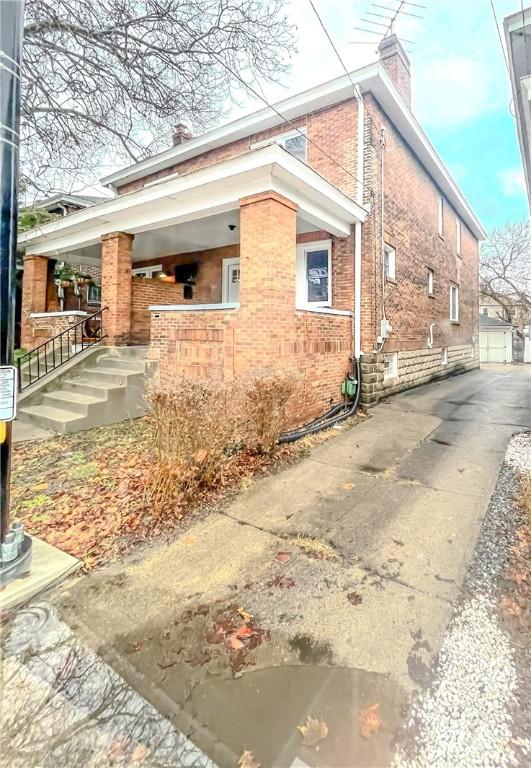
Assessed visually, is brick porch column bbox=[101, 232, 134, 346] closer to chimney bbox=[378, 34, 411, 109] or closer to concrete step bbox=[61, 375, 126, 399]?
concrete step bbox=[61, 375, 126, 399]

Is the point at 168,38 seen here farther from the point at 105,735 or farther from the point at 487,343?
the point at 487,343

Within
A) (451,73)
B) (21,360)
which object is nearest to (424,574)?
(451,73)

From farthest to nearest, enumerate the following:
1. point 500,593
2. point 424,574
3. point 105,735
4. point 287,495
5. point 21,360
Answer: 1. point 21,360
2. point 287,495
3. point 424,574
4. point 500,593
5. point 105,735

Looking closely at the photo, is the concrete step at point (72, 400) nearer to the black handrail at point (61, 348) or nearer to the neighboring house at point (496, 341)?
the black handrail at point (61, 348)

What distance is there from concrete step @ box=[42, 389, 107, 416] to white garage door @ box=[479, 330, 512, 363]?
2728 centimetres

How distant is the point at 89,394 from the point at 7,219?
5.02 meters

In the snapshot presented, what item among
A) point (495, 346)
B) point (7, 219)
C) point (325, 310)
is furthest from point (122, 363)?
point (495, 346)

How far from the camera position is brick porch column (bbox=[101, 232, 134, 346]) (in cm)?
859

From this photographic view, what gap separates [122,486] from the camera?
4.11 metres

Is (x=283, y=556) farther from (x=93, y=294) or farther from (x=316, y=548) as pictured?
(x=93, y=294)

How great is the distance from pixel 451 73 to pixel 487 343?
25.4m

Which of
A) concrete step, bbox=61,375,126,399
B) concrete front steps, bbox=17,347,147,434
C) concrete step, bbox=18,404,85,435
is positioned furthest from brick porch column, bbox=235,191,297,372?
concrete step, bbox=18,404,85,435

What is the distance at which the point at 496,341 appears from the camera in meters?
27.2

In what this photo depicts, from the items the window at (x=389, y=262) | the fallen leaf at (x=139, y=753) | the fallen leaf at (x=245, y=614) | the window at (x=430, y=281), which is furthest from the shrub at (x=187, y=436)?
the window at (x=430, y=281)
